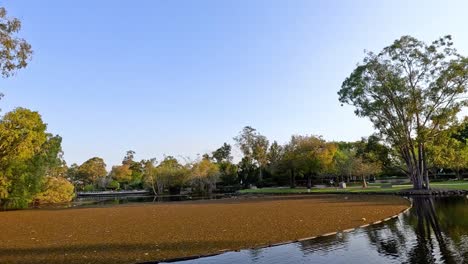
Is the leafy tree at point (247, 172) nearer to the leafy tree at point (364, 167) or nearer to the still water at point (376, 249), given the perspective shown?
the leafy tree at point (364, 167)

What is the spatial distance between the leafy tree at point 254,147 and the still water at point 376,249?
2689 inches

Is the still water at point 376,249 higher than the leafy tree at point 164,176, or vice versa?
the leafy tree at point 164,176

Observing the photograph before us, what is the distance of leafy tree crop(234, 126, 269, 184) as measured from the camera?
85694 mm

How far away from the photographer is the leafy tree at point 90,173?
374 feet

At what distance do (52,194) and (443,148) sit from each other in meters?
48.1

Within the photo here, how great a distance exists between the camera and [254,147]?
88.8 metres

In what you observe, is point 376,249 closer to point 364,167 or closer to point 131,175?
point 364,167

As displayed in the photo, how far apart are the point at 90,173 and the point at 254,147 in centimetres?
5479

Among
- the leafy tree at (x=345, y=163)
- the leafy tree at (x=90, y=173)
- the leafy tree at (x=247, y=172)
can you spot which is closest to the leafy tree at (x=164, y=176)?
the leafy tree at (x=247, y=172)

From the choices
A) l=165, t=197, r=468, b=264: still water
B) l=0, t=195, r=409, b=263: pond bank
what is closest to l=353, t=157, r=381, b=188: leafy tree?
l=0, t=195, r=409, b=263: pond bank

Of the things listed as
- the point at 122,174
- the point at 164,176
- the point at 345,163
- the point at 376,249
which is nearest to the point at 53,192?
the point at 164,176

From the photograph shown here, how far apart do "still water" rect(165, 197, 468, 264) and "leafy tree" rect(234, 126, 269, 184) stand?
224 feet

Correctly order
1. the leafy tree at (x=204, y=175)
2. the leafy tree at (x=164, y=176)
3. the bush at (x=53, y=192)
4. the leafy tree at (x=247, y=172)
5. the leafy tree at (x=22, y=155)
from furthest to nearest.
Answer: the leafy tree at (x=247, y=172) < the leafy tree at (x=164, y=176) < the leafy tree at (x=204, y=175) < the bush at (x=53, y=192) < the leafy tree at (x=22, y=155)

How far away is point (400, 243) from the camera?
11719mm
